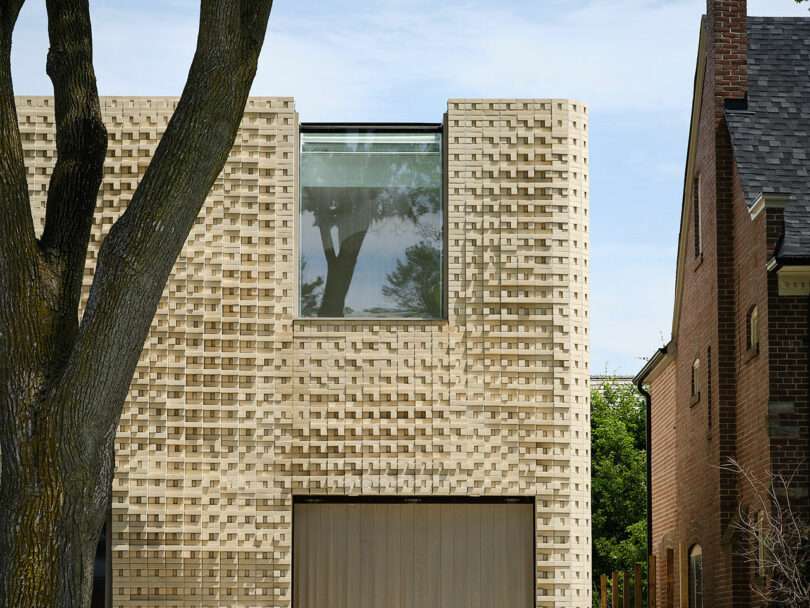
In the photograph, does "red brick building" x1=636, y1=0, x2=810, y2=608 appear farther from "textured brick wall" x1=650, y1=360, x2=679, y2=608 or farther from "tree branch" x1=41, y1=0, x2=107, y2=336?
"tree branch" x1=41, y1=0, x2=107, y2=336

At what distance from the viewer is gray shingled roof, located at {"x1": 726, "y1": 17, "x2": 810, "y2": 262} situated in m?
19.4

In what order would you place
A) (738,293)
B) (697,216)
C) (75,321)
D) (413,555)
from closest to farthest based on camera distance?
(75,321) → (413,555) → (738,293) → (697,216)

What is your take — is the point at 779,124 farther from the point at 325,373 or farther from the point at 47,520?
the point at 47,520

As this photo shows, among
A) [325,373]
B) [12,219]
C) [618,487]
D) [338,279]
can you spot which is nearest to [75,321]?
[12,219]

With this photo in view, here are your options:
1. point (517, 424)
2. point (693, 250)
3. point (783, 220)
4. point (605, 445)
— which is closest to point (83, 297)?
point (517, 424)

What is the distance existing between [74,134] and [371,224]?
21.6 ft

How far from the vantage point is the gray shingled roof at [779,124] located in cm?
1944

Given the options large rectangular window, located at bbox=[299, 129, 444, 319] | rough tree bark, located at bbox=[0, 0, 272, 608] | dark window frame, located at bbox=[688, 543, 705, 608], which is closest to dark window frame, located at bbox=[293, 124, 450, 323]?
large rectangular window, located at bbox=[299, 129, 444, 319]

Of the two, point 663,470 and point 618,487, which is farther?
point 618,487

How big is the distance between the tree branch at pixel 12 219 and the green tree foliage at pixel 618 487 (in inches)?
1525

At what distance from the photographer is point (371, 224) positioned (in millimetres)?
16469

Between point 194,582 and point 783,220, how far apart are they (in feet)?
29.6

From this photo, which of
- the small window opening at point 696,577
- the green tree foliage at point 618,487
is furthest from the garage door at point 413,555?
the green tree foliage at point 618,487

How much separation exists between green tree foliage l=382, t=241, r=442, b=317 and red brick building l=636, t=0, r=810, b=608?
4.92 meters
